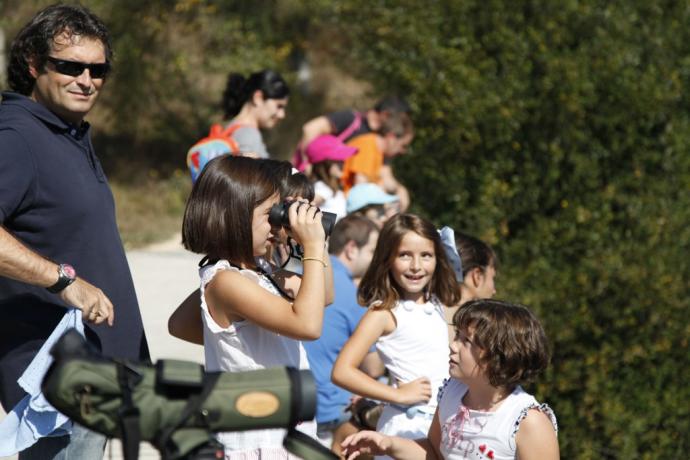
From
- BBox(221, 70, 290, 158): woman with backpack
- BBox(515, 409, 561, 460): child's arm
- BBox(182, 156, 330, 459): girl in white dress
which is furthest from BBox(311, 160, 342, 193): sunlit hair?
BBox(515, 409, 561, 460): child's arm

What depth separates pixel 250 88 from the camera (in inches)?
247

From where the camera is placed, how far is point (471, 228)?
8.23m

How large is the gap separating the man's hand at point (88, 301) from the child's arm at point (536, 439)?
126 centimetres

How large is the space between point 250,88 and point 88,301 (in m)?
3.24

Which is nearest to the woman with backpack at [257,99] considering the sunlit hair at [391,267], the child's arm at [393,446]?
the sunlit hair at [391,267]

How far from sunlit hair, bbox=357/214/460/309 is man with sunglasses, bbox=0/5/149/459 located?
1090 millimetres

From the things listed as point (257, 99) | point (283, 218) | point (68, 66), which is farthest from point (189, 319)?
point (257, 99)

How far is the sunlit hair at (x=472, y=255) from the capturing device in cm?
492

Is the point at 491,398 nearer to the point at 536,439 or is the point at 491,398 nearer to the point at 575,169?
the point at 536,439

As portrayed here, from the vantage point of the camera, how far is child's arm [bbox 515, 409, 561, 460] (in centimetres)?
329

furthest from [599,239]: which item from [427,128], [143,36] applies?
[143,36]

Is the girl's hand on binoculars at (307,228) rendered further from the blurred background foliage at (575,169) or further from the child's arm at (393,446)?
the blurred background foliage at (575,169)

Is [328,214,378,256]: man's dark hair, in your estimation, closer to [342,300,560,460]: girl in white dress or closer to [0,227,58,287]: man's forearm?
A: [342,300,560,460]: girl in white dress

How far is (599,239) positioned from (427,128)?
155 cm
